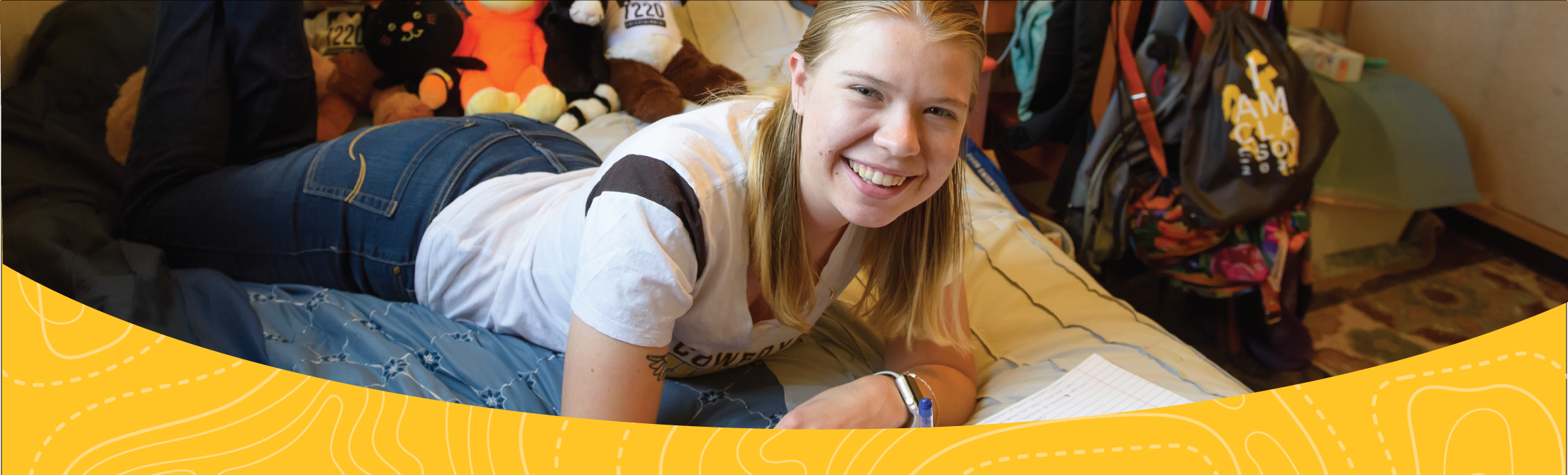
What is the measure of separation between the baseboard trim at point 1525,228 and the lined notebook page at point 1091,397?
21 centimetres

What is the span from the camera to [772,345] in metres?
0.61

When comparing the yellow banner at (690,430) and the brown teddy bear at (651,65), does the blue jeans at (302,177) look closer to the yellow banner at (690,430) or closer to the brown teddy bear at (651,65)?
the brown teddy bear at (651,65)

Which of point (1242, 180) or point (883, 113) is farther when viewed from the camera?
point (1242, 180)

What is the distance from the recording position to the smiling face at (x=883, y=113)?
351 mm

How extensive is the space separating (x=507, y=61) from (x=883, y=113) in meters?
0.26

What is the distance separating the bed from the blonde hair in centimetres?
5

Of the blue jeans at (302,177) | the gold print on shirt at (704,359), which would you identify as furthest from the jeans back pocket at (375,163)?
the gold print on shirt at (704,359)

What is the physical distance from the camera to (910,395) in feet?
1.78

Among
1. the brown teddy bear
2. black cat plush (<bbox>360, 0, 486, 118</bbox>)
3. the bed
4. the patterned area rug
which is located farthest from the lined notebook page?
black cat plush (<bbox>360, 0, 486, 118</bbox>)

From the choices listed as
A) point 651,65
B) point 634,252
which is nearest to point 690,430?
point 634,252

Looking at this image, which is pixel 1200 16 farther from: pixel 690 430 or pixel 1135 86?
pixel 690 430

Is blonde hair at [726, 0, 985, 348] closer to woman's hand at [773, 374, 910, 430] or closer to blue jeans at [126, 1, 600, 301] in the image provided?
woman's hand at [773, 374, 910, 430]

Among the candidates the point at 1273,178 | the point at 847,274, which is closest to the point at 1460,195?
the point at 1273,178

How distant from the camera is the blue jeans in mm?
550
